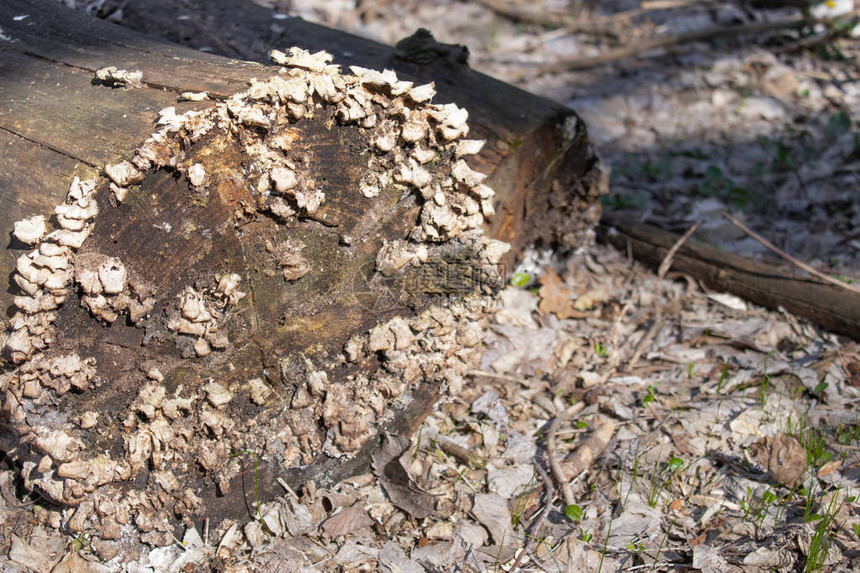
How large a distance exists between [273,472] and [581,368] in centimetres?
137

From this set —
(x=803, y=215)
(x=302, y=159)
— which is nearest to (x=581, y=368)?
(x=302, y=159)

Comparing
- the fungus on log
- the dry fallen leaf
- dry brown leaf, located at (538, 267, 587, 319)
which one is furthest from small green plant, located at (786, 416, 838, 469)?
the dry fallen leaf

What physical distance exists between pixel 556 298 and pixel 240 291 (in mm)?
1745

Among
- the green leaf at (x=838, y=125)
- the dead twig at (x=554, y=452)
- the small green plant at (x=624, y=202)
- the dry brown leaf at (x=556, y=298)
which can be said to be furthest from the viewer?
the green leaf at (x=838, y=125)

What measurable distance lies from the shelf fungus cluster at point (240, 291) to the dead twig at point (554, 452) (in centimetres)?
51

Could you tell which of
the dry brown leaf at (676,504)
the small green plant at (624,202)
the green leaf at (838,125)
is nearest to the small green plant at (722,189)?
the small green plant at (624,202)

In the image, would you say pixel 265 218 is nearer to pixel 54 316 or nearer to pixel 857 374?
pixel 54 316

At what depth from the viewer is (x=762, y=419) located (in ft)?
8.38

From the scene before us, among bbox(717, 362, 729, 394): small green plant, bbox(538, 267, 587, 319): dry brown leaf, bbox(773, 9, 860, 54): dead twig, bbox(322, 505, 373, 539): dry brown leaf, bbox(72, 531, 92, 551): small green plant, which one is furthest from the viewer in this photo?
bbox(773, 9, 860, 54): dead twig

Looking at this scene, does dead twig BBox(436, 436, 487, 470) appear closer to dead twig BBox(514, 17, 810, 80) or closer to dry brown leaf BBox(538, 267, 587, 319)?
dry brown leaf BBox(538, 267, 587, 319)

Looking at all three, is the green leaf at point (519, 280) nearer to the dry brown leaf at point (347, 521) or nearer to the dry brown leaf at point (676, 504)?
the dry brown leaf at point (676, 504)

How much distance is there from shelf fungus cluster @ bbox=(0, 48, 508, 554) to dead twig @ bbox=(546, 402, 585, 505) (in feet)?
1.68

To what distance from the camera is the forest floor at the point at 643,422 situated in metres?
2.11

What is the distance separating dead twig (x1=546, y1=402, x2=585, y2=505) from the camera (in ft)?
7.54
